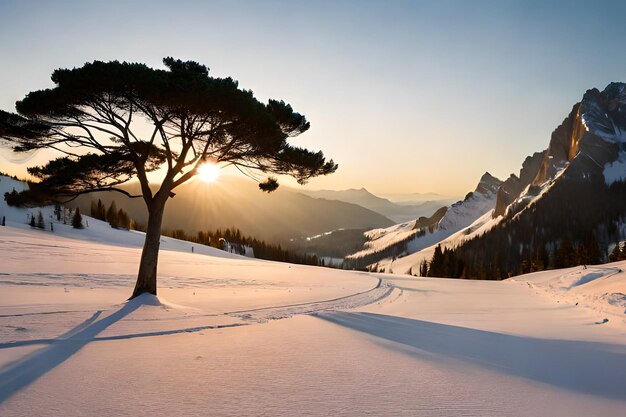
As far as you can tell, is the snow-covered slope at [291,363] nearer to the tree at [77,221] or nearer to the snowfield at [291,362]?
the snowfield at [291,362]

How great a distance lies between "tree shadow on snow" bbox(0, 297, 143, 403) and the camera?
12.7 feet

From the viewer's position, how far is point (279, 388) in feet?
12.9

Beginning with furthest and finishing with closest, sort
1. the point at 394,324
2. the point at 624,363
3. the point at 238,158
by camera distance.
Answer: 1. the point at 238,158
2. the point at 394,324
3. the point at 624,363

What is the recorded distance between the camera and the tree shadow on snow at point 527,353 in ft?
15.0

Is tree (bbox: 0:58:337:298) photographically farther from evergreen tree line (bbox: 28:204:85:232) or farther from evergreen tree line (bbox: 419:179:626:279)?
evergreen tree line (bbox: 419:179:626:279)

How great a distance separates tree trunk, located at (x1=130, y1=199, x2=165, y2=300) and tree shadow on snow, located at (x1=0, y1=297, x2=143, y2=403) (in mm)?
4356

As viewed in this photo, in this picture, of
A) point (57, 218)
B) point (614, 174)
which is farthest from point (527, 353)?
point (614, 174)

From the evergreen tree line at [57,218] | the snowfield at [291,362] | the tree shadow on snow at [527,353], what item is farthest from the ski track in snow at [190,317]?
the evergreen tree line at [57,218]

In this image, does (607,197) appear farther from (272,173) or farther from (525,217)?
(272,173)

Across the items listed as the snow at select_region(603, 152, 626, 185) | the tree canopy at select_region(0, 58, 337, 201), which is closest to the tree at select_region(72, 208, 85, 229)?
the tree canopy at select_region(0, 58, 337, 201)

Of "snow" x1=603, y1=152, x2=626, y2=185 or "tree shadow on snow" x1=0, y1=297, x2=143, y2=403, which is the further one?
"snow" x1=603, y1=152, x2=626, y2=185

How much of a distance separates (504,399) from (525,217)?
20830 cm

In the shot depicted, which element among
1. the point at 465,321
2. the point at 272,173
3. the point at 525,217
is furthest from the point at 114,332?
the point at 525,217

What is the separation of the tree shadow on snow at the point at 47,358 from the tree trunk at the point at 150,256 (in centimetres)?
436
